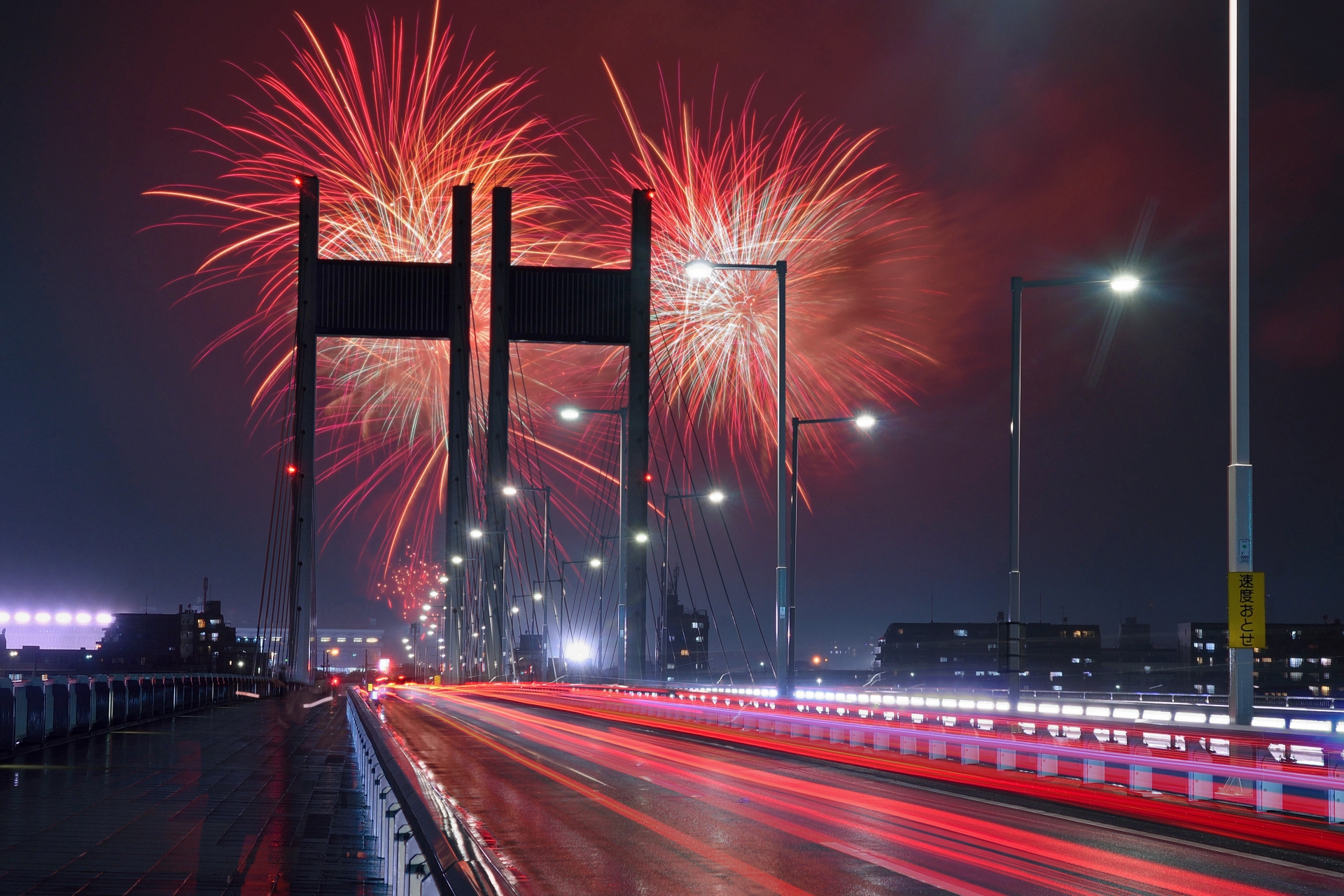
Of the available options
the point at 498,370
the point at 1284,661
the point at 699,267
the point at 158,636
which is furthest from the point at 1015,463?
the point at 158,636

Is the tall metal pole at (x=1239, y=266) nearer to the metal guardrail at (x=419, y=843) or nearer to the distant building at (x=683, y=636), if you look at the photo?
the metal guardrail at (x=419, y=843)

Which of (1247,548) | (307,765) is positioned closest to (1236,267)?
(1247,548)

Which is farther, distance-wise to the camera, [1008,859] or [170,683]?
[170,683]

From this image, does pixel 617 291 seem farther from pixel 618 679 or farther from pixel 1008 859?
pixel 1008 859

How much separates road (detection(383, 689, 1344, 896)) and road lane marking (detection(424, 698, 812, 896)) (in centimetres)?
3

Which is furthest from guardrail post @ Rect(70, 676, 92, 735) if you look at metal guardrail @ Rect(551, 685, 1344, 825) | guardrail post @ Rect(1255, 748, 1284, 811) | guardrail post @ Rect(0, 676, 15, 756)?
guardrail post @ Rect(1255, 748, 1284, 811)

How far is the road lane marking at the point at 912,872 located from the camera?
10.5 meters

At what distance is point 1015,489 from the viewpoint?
1164 inches

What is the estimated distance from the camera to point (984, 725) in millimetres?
23938

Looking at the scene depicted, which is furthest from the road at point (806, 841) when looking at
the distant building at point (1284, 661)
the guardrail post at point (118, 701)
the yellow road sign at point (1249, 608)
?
the distant building at point (1284, 661)

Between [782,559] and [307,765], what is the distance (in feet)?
51.8

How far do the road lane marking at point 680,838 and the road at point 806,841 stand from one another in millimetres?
32

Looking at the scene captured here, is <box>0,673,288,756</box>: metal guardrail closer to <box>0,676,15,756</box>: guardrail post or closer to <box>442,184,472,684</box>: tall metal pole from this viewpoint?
<box>0,676,15,756</box>: guardrail post

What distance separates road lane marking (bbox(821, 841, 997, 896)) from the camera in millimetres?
10453
